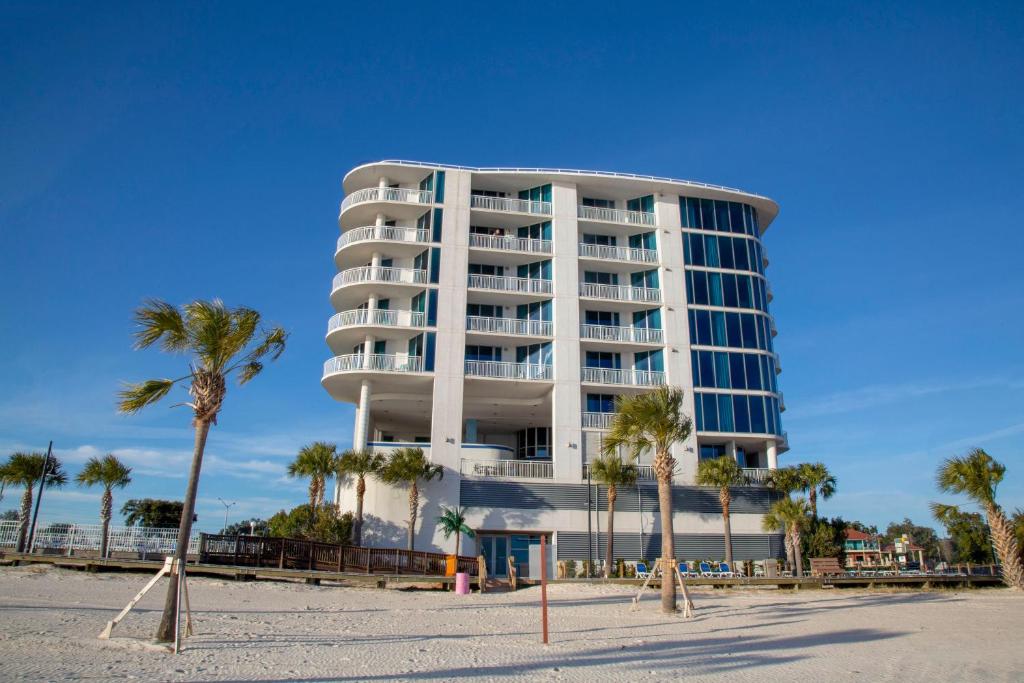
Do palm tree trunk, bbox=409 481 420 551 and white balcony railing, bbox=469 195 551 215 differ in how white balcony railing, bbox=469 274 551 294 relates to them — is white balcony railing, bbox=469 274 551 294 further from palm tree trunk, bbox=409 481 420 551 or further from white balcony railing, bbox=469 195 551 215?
palm tree trunk, bbox=409 481 420 551

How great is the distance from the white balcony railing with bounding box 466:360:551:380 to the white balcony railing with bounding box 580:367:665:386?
94.0 inches

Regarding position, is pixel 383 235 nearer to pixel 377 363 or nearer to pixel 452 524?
pixel 377 363

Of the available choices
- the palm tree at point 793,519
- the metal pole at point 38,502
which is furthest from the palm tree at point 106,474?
the palm tree at point 793,519

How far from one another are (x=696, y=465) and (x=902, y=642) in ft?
74.2

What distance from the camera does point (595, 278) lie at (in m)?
42.8

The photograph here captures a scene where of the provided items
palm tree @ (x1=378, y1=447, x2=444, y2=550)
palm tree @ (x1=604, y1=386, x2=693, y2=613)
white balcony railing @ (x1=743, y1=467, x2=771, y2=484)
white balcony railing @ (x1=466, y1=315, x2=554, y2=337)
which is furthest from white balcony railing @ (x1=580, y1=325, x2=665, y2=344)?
palm tree @ (x1=604, y1=386, x2=693, y2=613)

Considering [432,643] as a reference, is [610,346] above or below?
above

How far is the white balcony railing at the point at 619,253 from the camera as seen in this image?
41906 mm

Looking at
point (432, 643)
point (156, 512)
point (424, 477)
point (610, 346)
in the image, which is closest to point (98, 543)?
point (424, 477)

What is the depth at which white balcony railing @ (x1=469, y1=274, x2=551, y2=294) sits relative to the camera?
40031 millimetres

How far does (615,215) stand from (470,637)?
3301cm

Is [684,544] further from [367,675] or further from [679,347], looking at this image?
[367,675]

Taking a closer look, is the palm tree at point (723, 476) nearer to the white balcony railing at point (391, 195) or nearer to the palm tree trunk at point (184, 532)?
the white balcony railing at point (391, 195)

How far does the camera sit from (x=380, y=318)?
126 ft
